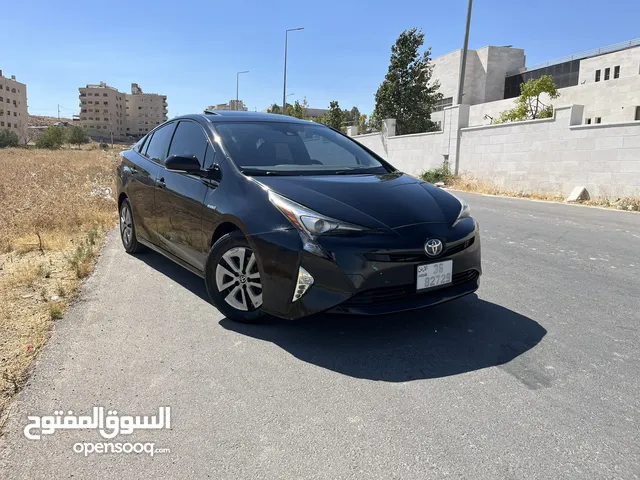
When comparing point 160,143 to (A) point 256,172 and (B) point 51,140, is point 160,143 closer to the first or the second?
(A) point 256,172

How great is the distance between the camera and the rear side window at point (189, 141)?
412 centimetres

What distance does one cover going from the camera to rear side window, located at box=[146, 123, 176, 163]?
16.1ft

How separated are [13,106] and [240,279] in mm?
136263

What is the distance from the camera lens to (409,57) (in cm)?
2781

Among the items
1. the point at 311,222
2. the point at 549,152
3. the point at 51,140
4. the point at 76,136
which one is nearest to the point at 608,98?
the point at 549,152

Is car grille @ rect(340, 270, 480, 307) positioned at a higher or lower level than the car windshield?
lower

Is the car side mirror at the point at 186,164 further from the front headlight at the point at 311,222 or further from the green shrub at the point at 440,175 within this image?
the green shrub at the point at 440,175

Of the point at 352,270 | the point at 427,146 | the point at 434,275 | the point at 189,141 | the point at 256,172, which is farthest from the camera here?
the point at 427,146

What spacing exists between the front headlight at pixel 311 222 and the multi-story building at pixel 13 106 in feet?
396

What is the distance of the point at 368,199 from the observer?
3.26 meters

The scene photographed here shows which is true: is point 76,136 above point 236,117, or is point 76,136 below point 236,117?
above

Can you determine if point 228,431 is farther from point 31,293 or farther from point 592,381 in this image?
point 31,293

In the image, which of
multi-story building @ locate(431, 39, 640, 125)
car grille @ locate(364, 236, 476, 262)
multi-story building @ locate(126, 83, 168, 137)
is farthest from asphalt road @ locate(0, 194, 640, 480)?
multi-story building @ locate(126, 83, 168, 137)

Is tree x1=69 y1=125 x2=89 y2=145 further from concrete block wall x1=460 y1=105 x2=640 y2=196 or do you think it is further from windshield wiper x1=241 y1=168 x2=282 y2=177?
windshield wiper x1=241 y1=168 x2=282 y2=177
